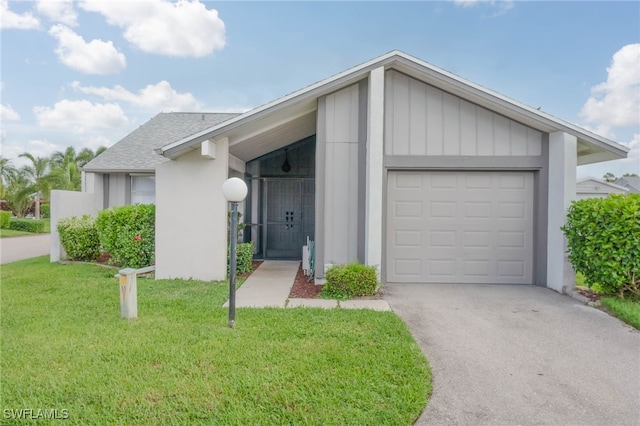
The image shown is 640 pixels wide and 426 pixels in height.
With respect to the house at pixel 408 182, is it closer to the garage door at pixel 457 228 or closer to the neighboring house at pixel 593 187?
the garage door at pixel 457 228

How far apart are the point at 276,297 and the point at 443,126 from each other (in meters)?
4.62

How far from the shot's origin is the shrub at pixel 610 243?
5.21 metres

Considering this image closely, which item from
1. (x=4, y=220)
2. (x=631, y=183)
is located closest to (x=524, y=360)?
(x=4, y=220)

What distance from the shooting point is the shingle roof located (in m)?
10.7

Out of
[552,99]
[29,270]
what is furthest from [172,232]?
[552,99]

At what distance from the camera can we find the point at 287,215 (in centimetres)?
1064

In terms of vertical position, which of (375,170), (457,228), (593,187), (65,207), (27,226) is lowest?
(27,226)

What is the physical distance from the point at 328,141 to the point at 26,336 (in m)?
5.39

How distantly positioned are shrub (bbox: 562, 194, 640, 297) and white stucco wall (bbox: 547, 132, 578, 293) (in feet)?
1.46

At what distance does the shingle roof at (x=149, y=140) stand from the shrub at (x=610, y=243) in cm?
1035

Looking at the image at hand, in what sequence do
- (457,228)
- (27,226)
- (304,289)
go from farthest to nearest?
(27,226)
(457,228)
(304,289)

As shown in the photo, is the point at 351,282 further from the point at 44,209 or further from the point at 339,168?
the point at 44,209

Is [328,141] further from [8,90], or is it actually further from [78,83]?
[78,83]

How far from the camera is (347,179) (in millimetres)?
6848
